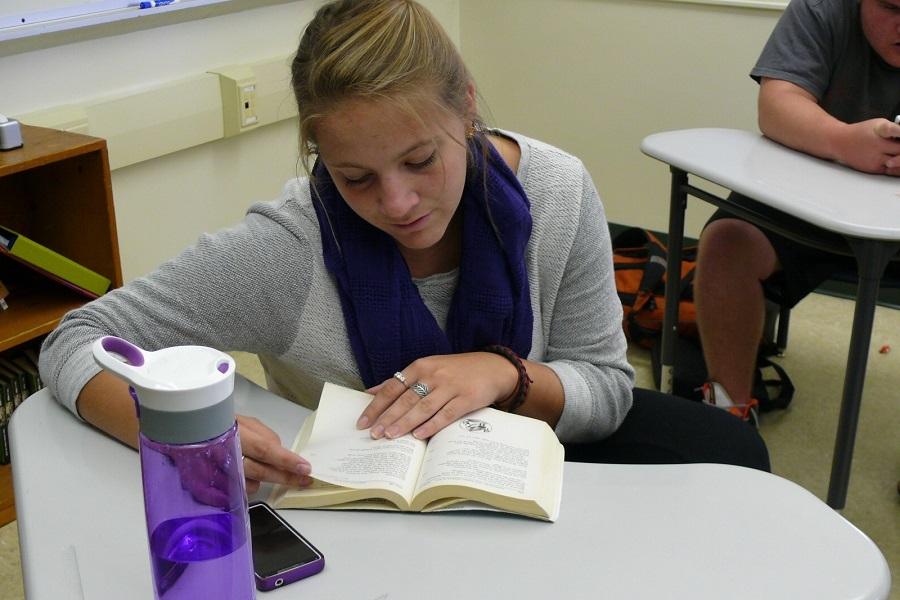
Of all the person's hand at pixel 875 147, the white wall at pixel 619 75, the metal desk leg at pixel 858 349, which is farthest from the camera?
the white wall at pixel 619 75

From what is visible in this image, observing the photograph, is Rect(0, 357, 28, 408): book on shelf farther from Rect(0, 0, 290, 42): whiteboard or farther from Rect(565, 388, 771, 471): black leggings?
Rect(565, 388, 771, 471): black leggings

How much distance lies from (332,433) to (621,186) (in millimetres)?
2475

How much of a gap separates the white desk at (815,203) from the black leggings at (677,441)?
51 centimetres

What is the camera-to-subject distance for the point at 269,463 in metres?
A: 0.96

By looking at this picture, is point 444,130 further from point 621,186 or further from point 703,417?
point 621,186

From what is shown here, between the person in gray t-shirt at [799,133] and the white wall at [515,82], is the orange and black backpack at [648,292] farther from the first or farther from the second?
the white wall at [515,82]

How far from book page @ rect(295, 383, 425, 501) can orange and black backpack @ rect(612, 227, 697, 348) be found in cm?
170

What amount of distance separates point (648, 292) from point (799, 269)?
57 cm

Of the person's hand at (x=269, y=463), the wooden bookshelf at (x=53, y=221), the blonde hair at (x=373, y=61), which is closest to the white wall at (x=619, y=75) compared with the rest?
the wooden bookshelf at (x=53, y=221)

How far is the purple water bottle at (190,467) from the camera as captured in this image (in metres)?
0.65

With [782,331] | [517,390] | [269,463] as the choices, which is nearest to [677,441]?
[517,390]

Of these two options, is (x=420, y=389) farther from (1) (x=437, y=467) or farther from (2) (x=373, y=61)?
(2) (x=373, y=61)

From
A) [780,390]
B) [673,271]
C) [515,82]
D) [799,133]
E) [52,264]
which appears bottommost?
[780,390]

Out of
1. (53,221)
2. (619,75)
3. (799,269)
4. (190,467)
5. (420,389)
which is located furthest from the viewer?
(619,75)
